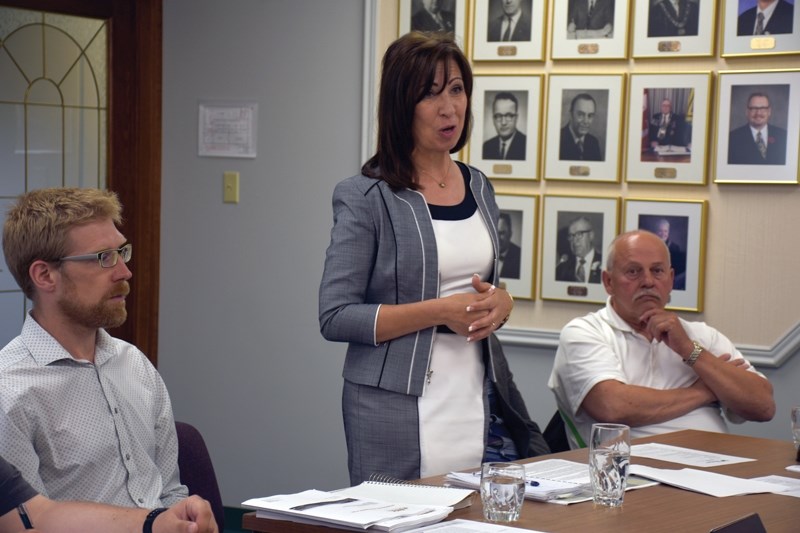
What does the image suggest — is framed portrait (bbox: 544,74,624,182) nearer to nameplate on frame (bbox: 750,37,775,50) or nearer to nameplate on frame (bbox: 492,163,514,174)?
nameplate on frame (bbox: 492,163,514,174)

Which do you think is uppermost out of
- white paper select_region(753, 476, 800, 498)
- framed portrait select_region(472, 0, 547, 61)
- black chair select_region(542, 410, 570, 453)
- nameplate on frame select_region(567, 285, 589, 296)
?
framed portrait select_region(472, 0, 547, 61)

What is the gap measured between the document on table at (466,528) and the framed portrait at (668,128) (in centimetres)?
251

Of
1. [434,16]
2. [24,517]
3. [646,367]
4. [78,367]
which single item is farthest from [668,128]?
[24,517]

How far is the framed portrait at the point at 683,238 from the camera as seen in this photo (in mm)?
3990

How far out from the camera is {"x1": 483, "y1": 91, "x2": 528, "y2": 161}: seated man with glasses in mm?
4266

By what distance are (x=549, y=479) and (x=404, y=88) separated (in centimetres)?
99

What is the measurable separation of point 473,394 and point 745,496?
26.8 inches

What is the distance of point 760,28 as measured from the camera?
387 centimetres

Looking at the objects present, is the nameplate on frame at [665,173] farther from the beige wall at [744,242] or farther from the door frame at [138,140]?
the door frame at [138,140]

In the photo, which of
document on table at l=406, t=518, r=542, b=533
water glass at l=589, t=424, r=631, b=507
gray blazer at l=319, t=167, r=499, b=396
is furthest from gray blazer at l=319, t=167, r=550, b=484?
document on table at l=406, t=518, r=542, b=533

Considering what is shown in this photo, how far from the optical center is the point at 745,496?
212 cm

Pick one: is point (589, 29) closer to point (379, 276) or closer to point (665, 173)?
point (665, 173)

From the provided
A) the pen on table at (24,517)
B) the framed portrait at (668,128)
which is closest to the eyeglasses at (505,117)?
the framed portrait at (668,128)

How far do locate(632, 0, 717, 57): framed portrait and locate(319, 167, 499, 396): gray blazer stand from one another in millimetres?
1839
